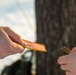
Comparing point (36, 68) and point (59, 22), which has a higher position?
point (59, 22)

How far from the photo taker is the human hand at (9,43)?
4.52 feet

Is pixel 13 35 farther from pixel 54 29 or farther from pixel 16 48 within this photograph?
pixel 54 29

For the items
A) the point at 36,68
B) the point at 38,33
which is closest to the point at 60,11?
the point at 38,33

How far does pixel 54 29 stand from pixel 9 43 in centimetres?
177

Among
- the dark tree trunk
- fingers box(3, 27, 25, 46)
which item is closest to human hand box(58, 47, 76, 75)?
fingers box(3, 27, 25, 46)

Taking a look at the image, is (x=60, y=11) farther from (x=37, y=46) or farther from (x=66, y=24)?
(x=37, y=46)

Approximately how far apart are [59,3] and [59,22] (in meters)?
0.15

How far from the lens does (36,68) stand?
128 inches

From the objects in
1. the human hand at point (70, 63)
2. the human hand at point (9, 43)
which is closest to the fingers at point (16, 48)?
the human hand at point (9, 43)

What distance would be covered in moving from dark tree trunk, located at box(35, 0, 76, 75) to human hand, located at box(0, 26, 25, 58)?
5.43 ft

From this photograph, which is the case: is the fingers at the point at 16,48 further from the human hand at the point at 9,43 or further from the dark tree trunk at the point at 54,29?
the dark tree trunk at the point at 54,29

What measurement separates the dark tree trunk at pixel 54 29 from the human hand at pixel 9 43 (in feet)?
5.43

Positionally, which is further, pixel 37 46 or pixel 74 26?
pixel 74 26

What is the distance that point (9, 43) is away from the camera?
1.38m
